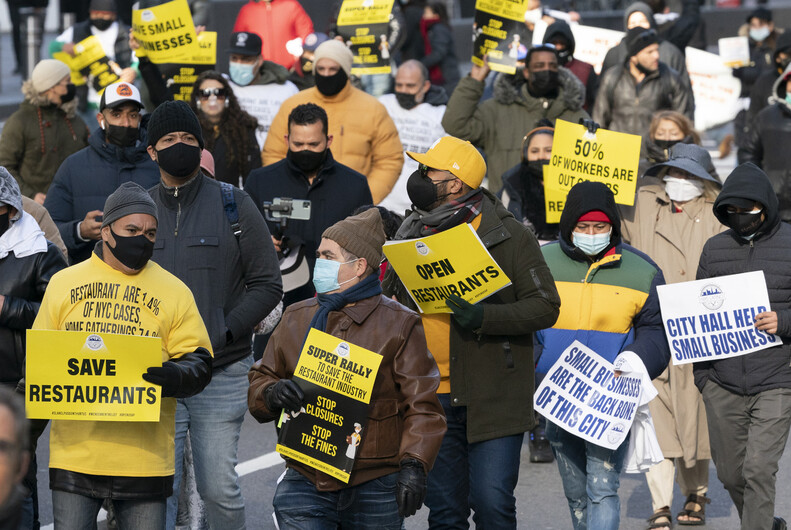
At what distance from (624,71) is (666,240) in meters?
4.19

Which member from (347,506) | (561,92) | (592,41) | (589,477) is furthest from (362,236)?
(592,41)

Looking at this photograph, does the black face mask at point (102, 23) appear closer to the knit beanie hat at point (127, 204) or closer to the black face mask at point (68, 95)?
the black face mask at point (68, 95)

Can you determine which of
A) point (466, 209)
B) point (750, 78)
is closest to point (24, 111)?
point (466, 209)

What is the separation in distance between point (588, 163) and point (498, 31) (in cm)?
327

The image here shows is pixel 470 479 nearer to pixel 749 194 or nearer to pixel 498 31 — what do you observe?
pixel 749 194

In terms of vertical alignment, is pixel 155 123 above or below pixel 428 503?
above

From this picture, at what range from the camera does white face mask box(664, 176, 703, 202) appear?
8.15 m

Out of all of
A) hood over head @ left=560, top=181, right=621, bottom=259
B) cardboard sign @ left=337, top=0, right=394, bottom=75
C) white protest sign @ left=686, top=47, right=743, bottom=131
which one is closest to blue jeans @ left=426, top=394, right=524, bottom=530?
hood over head @ left=560, top=181, right=621, bottom=259

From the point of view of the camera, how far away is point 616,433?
21.3 ft

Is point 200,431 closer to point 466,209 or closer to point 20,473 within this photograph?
point 466,209

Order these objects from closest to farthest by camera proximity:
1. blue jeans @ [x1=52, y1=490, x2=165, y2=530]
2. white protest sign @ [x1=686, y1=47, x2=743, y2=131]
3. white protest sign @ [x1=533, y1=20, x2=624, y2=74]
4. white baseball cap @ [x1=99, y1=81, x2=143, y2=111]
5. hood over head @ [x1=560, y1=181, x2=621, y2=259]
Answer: blue jeans @ [x1=52, y1=490, x2=165, y2=530] < hood over head @ [x1=560, y1=181, x2=621, y2=259] < white baseball cap @ [x1=99, y1=81, x2=143, y2=111] < white protest sign @ [x1=533, y1=20, x2=624, y2=74] < white protest sign @ [x1=686, y1=47, x2=743, y2=131]

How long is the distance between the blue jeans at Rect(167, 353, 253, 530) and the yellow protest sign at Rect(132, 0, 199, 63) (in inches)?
221

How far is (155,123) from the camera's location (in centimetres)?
646

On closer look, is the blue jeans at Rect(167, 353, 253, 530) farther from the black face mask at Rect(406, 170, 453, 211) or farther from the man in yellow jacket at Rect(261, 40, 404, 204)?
the man in yellow jacket at Rect(261, 40, 404, 204)
